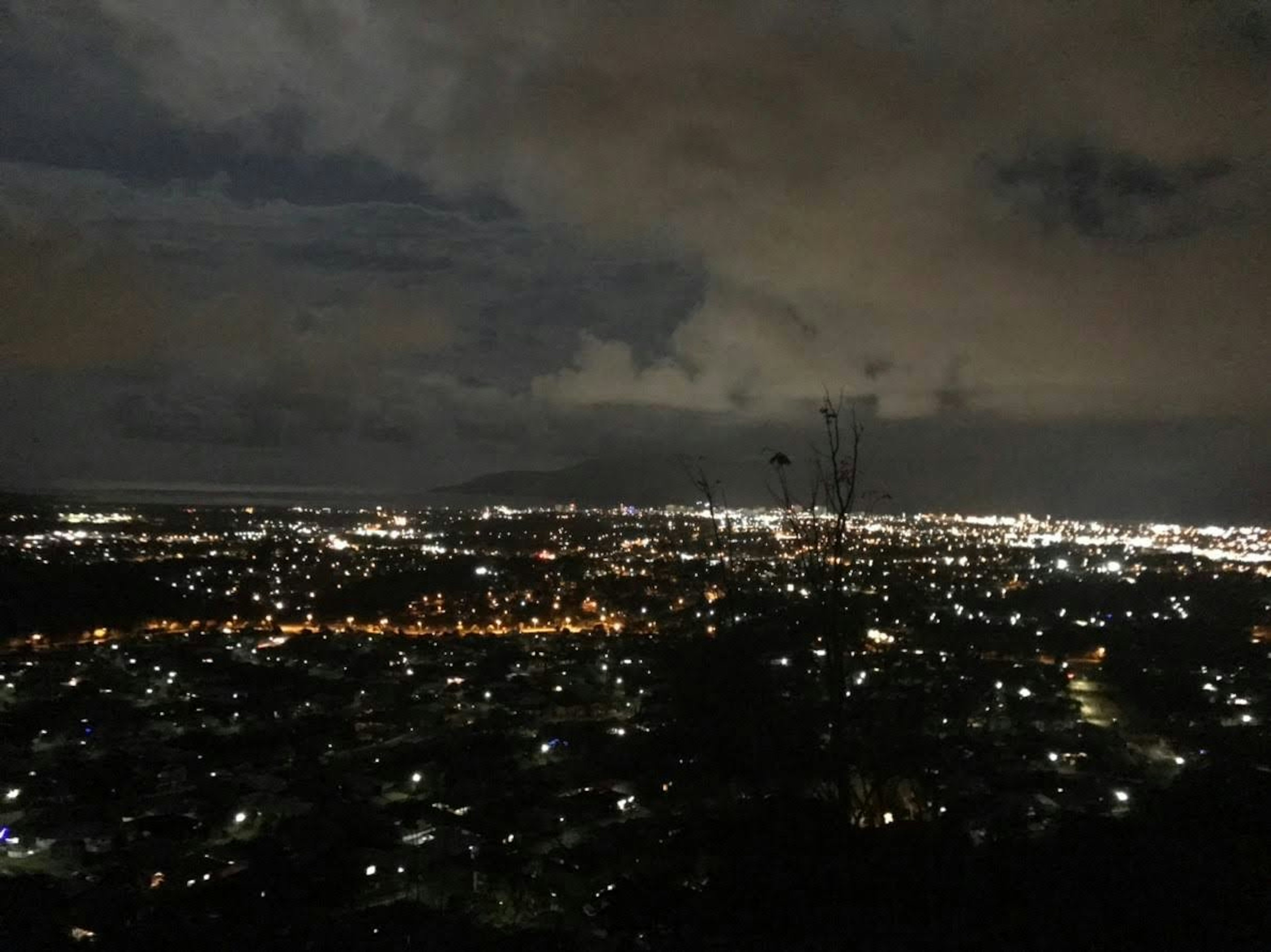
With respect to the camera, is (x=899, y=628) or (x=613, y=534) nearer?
(x=899, y=628)

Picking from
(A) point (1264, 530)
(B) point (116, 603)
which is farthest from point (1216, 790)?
(A) point (1264, 530)

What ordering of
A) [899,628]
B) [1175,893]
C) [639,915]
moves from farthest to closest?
[899,628], [639,915], [1175,893]

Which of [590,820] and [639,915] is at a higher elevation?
[639,915]


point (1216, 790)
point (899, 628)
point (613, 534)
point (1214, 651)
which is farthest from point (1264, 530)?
point (1216, 790)

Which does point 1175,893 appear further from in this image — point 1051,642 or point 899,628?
point 1051,642

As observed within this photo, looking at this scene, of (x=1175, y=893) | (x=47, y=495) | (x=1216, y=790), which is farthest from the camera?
(x=47, y=495)

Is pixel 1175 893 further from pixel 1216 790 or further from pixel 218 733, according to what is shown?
pixel 218 733
